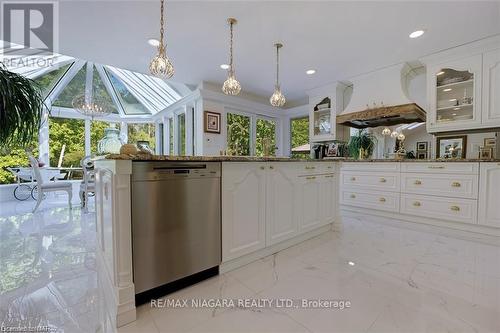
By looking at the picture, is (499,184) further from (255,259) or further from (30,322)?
(30,322)

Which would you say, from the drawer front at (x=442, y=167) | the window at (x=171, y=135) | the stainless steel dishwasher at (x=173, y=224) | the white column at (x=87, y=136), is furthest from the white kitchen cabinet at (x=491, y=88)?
the white column at (x=87, y=136)

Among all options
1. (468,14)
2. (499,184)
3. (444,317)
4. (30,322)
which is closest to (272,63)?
(468,14)

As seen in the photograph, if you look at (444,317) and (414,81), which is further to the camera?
(414,81)

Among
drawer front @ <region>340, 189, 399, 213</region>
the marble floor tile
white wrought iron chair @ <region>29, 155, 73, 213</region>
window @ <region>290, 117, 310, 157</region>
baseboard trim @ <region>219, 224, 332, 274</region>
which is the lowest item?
the marble floor tile

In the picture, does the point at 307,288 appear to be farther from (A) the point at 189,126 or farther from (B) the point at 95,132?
(B) the point at 95,132

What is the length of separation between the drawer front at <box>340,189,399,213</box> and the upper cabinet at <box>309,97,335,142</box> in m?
1.23

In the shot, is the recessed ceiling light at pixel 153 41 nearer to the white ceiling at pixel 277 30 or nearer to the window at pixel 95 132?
the white ceiling at pixel 277 30

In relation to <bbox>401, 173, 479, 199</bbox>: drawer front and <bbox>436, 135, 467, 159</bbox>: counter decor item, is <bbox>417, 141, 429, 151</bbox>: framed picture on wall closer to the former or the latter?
<bbox>436, 135, 467, 159</bbox>: counter decor item

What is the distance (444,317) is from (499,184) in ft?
7.23

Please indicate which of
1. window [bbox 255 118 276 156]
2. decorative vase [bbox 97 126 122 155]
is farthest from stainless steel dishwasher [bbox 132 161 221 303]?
window [bbox 255 118 276 156]

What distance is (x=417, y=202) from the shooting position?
311 cm

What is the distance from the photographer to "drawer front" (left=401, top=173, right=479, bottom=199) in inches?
107

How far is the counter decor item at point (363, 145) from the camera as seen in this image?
414cm

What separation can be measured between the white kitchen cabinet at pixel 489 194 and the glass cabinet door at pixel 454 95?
802 millimetres
